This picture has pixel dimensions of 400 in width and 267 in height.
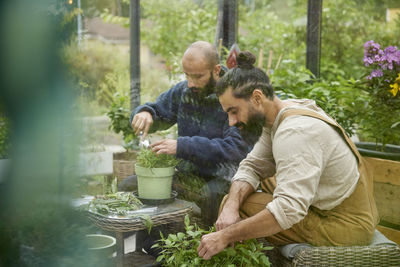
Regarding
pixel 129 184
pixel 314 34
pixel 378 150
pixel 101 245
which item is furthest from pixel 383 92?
pixel 101 245

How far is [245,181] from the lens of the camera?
2.40 m

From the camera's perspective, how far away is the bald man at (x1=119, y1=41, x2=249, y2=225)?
8.89 ft

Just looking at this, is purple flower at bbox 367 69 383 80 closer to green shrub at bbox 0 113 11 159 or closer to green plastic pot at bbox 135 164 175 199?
green plastic pot at bbox 135 164 175 199

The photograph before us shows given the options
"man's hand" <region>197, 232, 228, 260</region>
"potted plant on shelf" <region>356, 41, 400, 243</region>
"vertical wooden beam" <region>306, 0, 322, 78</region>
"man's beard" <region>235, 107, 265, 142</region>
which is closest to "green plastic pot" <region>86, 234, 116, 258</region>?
"man's hand" <region>197, 232, 228, 260</region>

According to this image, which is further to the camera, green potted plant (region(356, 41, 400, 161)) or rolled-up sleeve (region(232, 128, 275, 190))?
green potted plant (region(356, 41, 400, 161))

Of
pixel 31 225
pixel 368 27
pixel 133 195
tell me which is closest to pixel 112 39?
pixel 133 195

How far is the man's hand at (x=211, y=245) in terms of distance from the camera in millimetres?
2043

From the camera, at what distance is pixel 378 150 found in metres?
3.29

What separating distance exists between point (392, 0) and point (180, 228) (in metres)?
2.77

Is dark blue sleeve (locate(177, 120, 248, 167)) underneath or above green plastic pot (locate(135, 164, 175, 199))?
above

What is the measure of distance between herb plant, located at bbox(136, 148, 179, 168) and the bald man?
0.15 ft

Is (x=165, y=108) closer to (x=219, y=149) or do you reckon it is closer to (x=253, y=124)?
(x=219, y=149)

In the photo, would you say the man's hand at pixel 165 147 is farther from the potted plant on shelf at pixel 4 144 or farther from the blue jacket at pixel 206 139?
the potted plant on shelf at pixel 4 144

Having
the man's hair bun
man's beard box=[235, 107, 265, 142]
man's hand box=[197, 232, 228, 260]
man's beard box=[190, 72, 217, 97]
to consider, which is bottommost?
man's hand box=[197, 232, 228, 260]
